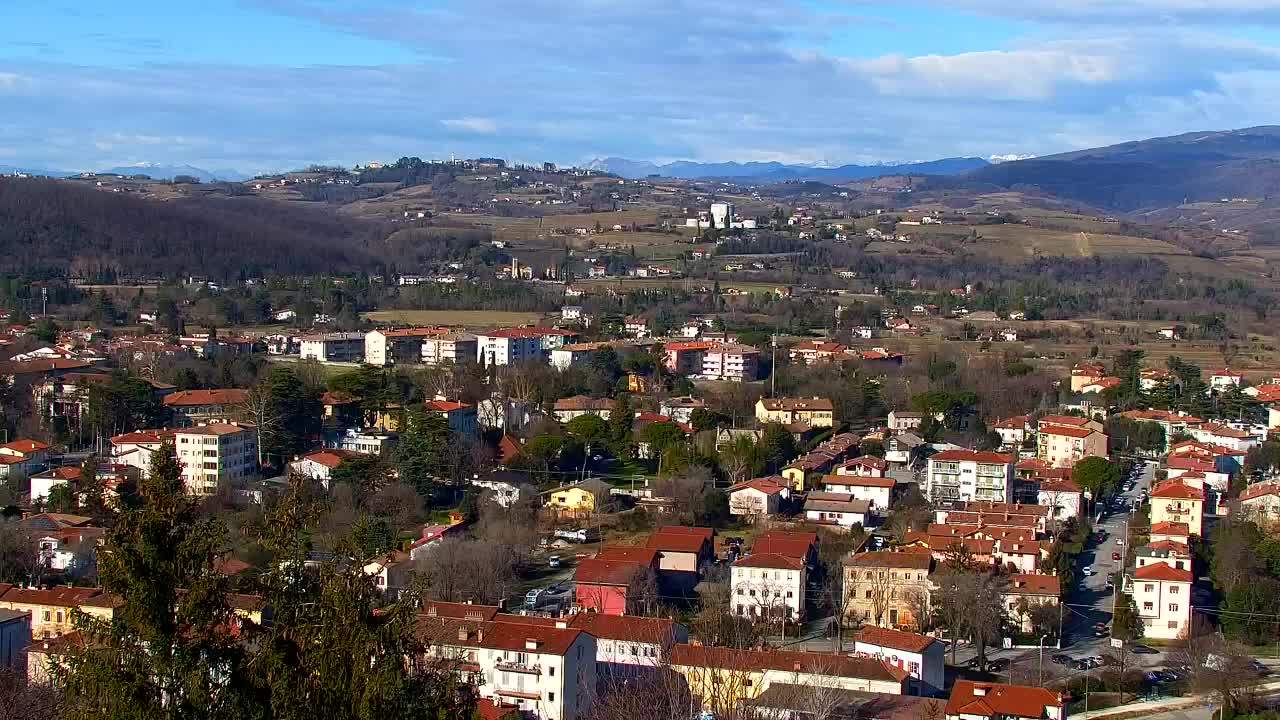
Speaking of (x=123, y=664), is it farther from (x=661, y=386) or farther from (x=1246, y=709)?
(x=661, y=386)

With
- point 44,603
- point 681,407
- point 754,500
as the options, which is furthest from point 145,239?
point 44,603

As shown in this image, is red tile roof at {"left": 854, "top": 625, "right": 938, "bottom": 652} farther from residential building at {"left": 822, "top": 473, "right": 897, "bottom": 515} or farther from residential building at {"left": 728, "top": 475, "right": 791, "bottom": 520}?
residential building at {"left": 822, "top": 473, "right": 897, "bottom": 515}

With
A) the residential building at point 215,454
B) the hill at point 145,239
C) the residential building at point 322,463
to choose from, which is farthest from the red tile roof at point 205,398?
the hill at point 145,239

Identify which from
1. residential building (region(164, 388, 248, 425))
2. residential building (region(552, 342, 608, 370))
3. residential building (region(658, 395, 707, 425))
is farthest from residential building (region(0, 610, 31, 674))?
residential building (region(552, 342, 608, 370))

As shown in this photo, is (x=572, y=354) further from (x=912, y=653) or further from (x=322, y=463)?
(x=912, y=653)

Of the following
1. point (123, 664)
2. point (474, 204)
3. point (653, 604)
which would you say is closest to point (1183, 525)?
point (653, 604)

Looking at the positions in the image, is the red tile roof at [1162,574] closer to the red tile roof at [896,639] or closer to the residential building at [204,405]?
the red tile roof at [896,639]
